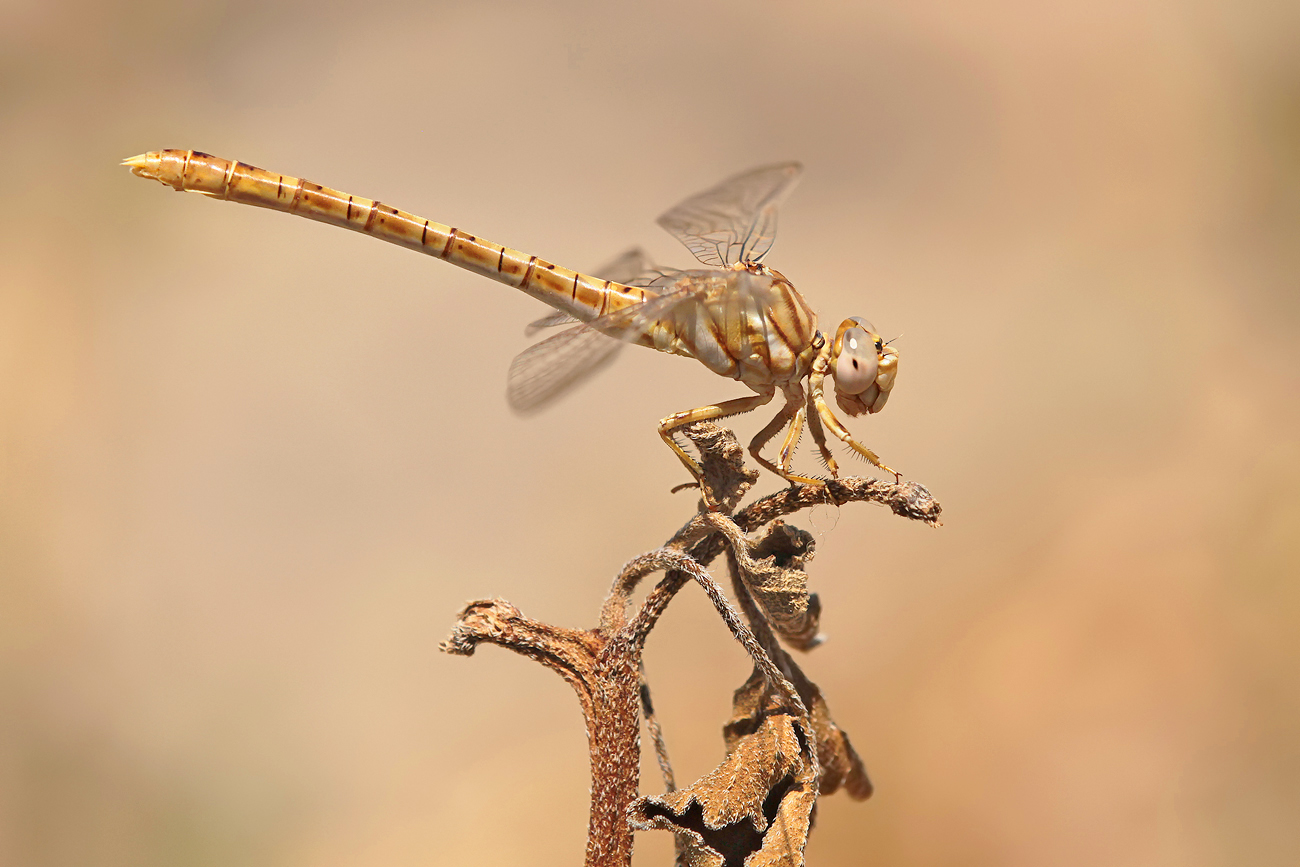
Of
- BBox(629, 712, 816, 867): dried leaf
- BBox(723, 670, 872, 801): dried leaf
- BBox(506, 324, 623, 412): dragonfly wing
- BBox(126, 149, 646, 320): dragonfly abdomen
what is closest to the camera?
BBox(629, 712, 816, 867): dried leaf

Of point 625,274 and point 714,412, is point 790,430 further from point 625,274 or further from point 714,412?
point 625,274

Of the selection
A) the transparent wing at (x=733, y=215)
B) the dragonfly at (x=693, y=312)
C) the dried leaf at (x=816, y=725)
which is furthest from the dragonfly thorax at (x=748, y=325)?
the dried leaf at (x=816, y=725)

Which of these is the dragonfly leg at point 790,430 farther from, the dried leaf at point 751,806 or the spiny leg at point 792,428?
the dried leaf at point 751,806

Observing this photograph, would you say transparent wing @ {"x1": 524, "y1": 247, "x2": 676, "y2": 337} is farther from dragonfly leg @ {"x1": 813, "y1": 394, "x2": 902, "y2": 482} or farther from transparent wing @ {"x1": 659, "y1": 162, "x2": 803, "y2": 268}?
dragonfly leg @ {"x1": 813, "y1": 394, "x2": 902, "y2": 482}

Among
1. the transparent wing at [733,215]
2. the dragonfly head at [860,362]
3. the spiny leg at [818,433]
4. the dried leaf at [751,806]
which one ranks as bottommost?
the dried leaf at [751,806]

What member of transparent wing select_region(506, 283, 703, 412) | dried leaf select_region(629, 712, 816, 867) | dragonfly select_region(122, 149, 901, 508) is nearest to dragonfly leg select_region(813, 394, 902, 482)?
dragonfly select_region(122, 149, 901, 508)

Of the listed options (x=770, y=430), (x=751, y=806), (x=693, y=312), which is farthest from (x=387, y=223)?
(x=751, y=806)

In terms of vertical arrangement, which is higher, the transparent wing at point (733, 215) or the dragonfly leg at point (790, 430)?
the transparent wing at point (733, 215)

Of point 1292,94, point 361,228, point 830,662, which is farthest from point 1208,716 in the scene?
point 361,228
